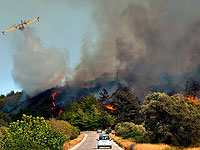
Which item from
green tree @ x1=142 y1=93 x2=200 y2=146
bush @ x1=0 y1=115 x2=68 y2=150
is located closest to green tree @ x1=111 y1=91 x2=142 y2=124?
green tree @ x1=142 y1=93 x2=200 y2=146

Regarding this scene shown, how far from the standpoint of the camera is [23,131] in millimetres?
22453

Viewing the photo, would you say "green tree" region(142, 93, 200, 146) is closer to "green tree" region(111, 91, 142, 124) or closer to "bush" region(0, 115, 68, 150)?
"bush" region(0, 115, 68, 150)

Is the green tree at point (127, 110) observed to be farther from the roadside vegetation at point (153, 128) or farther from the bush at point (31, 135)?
the bush at point (31, 135)

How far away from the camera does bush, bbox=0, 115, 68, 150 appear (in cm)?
2142

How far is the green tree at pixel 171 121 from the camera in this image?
29.6 meters

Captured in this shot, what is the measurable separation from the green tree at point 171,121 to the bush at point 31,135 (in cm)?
1245

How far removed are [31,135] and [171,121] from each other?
16456mm

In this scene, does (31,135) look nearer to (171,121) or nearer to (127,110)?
(171,121)

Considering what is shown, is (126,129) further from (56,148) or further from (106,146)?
(56,148)

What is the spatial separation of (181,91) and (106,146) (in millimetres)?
162480

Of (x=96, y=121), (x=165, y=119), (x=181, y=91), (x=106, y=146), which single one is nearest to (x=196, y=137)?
(x=165, y=119)

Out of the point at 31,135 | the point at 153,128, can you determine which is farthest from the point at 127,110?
the point at 31,135

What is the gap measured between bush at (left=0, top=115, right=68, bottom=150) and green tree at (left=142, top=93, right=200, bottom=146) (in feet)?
40.9

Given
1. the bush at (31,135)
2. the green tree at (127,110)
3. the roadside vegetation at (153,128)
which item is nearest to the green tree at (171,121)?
the roadside vegetation at (153,128)
